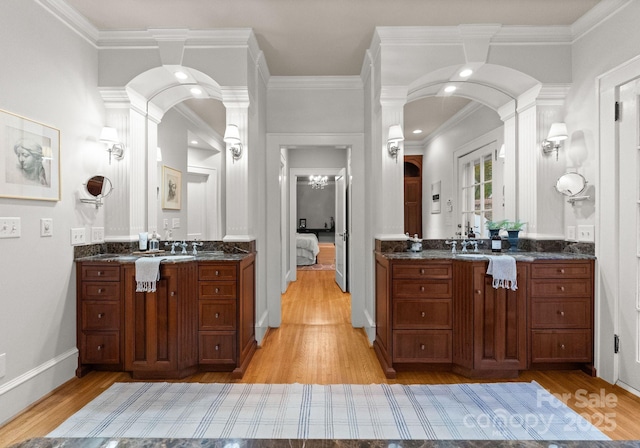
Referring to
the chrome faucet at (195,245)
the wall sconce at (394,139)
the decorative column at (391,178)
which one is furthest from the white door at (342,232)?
the chrome faucet at (195,245)

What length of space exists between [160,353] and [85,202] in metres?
1.39

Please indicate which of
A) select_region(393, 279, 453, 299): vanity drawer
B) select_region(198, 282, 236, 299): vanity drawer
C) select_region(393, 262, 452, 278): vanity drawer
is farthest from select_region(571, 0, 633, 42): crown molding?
select_region(198, 282, 236, 299): vanity drawer

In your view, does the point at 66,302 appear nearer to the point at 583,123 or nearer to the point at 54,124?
the point at 54,124

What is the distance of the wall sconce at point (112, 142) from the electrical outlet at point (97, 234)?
65cm

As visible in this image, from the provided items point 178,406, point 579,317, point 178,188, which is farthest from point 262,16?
point 579,317

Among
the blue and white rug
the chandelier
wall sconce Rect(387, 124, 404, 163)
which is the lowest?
the blue and white rug

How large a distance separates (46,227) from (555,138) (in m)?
4.05

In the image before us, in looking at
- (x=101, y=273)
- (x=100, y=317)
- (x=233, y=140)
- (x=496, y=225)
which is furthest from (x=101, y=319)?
(x=496, y=225)

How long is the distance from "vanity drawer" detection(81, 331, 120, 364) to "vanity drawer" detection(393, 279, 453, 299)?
2.22 metres

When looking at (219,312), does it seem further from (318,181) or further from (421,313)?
(318,181)

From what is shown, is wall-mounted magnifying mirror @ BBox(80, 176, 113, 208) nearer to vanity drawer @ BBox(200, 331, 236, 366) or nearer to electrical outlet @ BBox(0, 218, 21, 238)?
electrical outlet @ BBox(0, 218, 21, 238)

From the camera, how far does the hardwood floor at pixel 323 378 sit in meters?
2.15

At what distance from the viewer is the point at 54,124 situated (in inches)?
102

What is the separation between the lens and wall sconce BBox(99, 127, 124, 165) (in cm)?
300
